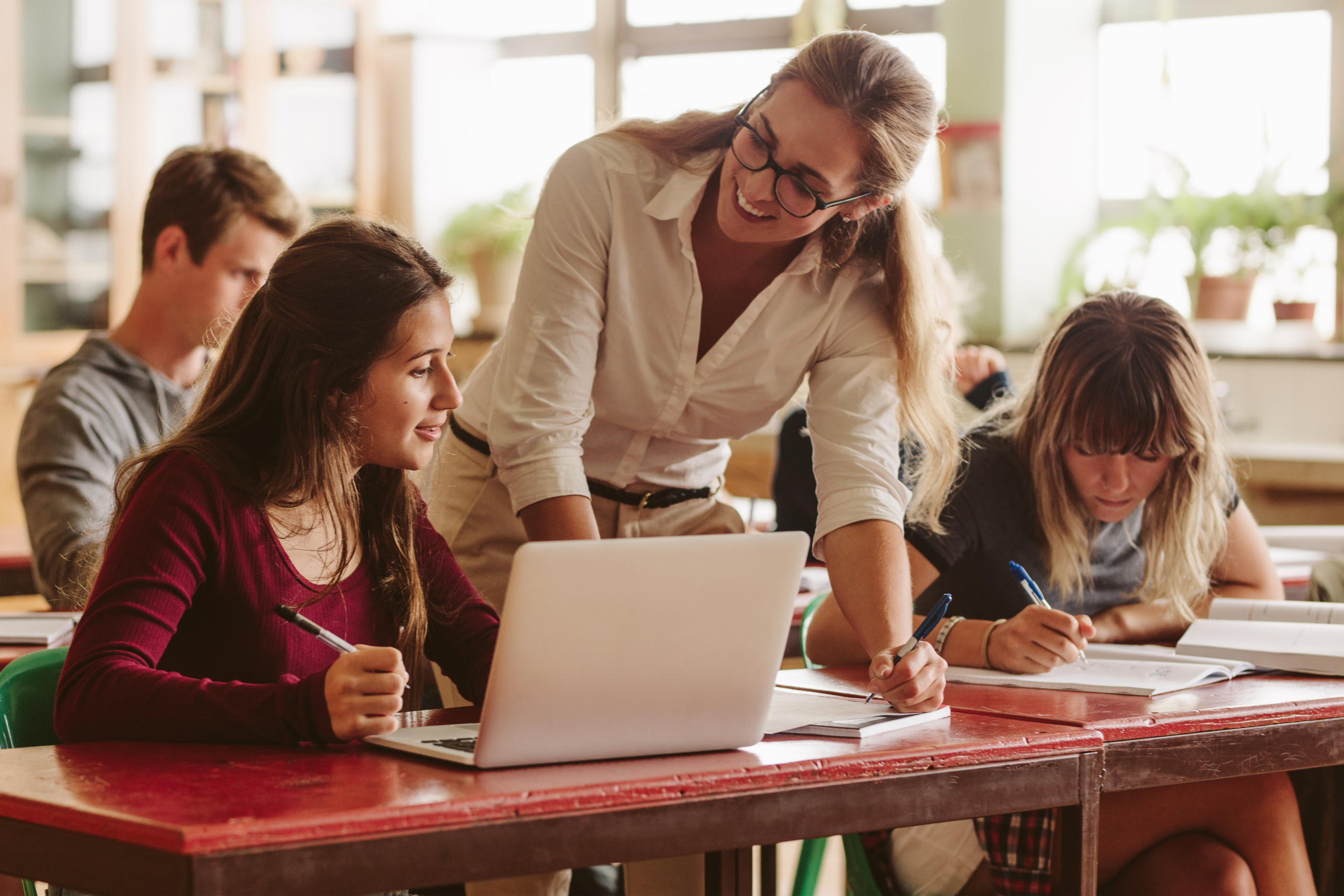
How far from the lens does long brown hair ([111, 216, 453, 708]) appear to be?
1.38 metres

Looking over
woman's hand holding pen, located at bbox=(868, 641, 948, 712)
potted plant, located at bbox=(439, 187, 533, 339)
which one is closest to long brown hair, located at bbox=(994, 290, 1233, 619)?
woman's hand holding pen, located at bbox=(868, 641, 948, 712)

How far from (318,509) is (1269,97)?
373cm

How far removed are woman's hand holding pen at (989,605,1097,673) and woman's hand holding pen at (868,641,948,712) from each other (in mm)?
274

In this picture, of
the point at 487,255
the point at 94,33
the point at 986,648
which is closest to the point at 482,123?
the point at 487,255

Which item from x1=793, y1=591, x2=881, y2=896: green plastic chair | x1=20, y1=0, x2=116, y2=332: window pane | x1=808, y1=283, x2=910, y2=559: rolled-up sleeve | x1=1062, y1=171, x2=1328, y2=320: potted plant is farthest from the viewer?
x1=20, y1=0, x2=116, y2=332: window pane

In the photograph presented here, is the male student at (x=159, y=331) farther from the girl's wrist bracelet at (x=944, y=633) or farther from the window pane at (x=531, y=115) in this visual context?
the window pane at (x=531, y=115)

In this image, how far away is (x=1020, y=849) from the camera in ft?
5.13

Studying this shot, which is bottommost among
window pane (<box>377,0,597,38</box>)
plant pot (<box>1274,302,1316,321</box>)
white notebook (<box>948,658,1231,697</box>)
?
white notebook (<box>948,658,1231,697</box>)

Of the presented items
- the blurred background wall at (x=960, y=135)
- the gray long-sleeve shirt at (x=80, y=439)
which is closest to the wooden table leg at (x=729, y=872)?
the gray long-sleeve shirt at (x=80, y=439)

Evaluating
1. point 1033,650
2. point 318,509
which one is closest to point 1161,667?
point 1033,650

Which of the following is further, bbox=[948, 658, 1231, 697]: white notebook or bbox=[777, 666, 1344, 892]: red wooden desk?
bbox=[948, 658, 1231, 697]: white notebook

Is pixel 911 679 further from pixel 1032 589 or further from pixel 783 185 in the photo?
pixel 783 185

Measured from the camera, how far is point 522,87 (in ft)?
19.3

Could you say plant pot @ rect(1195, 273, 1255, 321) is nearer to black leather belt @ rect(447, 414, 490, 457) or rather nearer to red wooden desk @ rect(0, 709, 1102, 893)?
black leather belt @ rect(447, 414, 490, 457)
